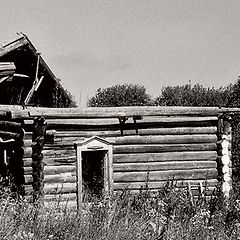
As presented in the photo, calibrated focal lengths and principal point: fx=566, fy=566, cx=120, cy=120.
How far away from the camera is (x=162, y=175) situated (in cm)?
1577

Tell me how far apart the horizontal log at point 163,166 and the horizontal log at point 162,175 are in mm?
Answer: 91

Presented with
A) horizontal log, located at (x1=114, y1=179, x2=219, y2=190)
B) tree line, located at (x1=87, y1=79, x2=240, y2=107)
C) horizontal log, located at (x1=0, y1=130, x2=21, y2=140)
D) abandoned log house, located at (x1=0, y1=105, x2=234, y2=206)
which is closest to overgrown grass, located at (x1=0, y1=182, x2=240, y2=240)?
abandoned log house, located at (x1=0, y1=105, x2=234, y2=206)

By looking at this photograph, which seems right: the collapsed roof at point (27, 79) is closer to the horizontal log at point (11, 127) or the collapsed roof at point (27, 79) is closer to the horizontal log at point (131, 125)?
the horizontal log at point (11, 127)

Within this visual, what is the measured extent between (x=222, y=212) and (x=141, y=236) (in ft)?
7.33

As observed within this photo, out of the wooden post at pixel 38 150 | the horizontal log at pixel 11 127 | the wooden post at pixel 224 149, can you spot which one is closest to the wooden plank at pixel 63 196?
the wooden post at pixel 38 150

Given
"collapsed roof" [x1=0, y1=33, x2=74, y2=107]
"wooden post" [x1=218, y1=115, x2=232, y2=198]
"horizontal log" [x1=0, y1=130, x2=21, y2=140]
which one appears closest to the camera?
"horizontal log" [x1=0, y1=130, x2=21, y2=140]

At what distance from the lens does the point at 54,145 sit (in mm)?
14859

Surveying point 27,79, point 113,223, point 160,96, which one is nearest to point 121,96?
point 160,96

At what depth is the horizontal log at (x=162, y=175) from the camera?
50.8ft

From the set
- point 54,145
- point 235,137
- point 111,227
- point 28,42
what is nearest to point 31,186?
point 54,145

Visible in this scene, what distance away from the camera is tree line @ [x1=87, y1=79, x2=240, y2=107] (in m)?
47.2

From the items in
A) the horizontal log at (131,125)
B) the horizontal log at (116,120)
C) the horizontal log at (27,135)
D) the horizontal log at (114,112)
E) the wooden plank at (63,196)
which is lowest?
the wooden plank at (63,196)

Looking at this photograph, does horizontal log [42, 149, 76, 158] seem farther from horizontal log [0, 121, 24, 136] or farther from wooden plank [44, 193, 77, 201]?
wooden plank [44, 193, 77, 201]

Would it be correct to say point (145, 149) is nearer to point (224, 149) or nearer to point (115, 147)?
point (115, 147)
